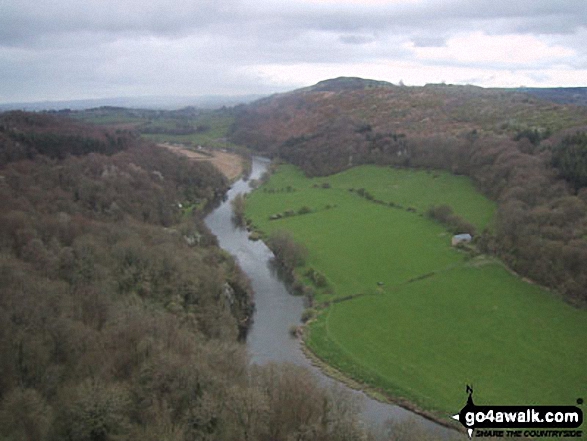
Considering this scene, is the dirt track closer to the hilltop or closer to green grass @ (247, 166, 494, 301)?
the hilltop

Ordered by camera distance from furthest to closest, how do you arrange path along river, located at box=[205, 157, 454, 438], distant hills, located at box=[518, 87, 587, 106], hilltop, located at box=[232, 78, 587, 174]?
1. distant hills, located at box=[518, 87, 587, 106]
2. hilltop, located at box=[232, 78, 587, 174]
3. path along river, located at box=[205, 157, 454, 438]

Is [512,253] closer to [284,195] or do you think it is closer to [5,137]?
[284,195]

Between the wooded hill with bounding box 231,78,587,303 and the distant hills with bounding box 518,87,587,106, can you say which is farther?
the distant hills with bounding box 518,87,587,106

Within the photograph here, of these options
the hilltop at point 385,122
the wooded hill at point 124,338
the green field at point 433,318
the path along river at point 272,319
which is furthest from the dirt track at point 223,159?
the wooded hill at point 124,338

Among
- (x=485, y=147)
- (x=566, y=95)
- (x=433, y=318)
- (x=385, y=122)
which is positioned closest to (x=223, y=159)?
(x=385, y=122)

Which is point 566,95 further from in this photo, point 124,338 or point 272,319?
point 124,338

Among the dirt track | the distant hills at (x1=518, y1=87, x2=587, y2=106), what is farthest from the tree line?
the distant hills at (x1=518, y1=87, x2=587, y2=106)

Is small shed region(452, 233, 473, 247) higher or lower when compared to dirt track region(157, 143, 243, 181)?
lower
